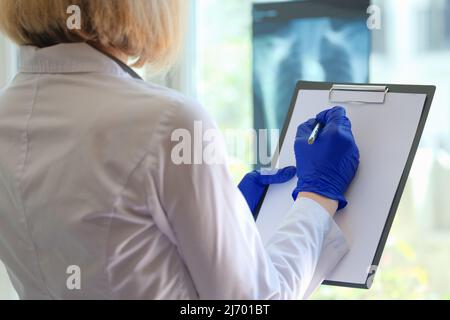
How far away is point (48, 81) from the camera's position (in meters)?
0.98

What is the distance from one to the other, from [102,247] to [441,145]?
0.93 meters

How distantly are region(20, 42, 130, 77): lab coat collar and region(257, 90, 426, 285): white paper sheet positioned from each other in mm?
416

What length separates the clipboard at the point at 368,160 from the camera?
1.13 metres

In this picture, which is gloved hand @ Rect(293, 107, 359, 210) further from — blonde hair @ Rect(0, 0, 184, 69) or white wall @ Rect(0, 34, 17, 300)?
white wall @ Rect(0, 34, 17, 300)

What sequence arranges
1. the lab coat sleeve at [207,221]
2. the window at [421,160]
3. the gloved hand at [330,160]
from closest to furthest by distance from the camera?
the lab coat sleeve at [207,221], the gloved hand at [330,160], the window at [421,160]

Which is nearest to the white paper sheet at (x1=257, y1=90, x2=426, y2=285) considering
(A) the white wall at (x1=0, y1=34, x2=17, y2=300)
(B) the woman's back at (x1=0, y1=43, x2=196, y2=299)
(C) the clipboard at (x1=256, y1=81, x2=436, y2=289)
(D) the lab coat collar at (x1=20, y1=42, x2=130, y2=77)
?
(C) the clipboard at (x1=256, y1=81, x2=436, y2=289)

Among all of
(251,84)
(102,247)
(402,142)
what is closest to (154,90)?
(102,247)

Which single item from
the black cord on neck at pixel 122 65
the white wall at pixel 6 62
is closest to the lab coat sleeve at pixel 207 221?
the black cord on neck at pixel 122 65

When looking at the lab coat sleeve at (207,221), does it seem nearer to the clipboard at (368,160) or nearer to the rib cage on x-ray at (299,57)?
the clipboard at (368,160)

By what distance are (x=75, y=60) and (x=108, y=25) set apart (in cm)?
7

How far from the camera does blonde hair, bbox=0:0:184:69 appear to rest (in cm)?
95

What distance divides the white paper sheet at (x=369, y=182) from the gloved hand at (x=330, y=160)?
25 millimetres

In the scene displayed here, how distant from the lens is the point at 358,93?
1.23 metres
